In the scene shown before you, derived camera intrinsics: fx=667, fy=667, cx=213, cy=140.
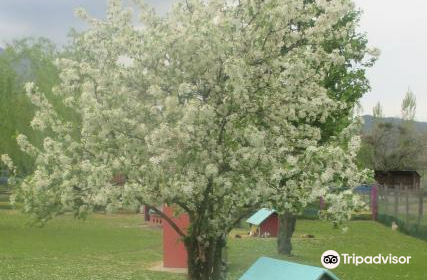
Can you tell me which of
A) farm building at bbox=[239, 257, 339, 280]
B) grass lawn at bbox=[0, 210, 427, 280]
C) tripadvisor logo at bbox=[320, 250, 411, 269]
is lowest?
grass lawn at bbox=[0, 210, 427, 280]

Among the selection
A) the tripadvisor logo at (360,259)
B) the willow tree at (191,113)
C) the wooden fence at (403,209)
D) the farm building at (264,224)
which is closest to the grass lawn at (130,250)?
the tripadvisor logo at (360,259)

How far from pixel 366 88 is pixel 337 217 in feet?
67.2

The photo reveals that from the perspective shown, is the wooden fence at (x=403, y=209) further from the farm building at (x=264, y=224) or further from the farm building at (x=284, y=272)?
the farm building at (x=284, y=272)

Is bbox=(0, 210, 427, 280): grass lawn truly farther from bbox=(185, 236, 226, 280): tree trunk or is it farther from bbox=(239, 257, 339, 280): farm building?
bbox=(239, 257, 339, 280): farm building

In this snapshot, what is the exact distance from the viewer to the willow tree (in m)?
11.5

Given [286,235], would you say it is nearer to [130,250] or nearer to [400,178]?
[130,250]

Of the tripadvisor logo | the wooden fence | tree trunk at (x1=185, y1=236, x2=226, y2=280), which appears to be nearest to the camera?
tree trunk at (x1=185, y1=236, x2=226, y2=280)

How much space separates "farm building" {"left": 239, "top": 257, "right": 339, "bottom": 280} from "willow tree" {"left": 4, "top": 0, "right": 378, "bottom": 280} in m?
0.99

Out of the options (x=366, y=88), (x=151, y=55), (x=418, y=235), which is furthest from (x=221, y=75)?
(x=418, y=235)

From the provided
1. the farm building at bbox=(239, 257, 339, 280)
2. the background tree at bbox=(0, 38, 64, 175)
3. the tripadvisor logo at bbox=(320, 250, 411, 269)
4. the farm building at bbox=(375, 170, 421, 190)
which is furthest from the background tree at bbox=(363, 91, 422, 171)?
the farm building at bbox=(239, 257, 339, 280)

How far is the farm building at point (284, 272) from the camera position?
12117 mm

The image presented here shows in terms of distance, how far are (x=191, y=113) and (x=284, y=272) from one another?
367cm

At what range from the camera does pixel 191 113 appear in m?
11.0

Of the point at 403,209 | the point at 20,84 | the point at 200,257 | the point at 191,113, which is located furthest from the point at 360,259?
Result: the point at 20,84
